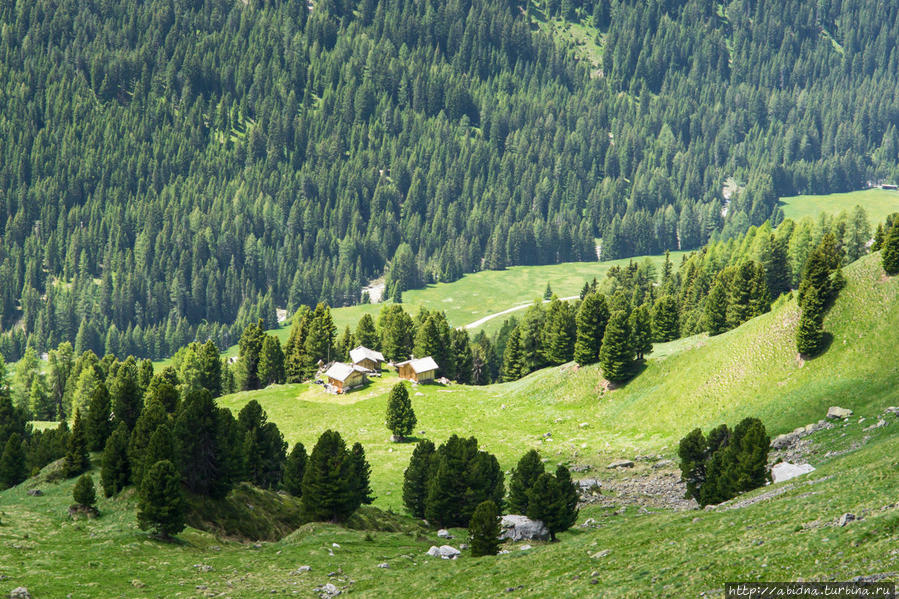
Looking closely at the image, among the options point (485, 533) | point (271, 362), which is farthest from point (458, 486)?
point (271, 362)

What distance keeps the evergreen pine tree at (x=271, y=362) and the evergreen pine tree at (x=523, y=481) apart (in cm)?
8970

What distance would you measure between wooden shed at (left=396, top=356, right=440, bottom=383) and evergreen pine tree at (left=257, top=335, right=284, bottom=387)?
2368 cm

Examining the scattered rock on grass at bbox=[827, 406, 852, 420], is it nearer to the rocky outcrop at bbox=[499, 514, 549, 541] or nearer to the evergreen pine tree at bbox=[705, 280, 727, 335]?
the rocky outcrop at bbox=[499, 514, 549, 541]

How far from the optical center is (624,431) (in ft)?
322

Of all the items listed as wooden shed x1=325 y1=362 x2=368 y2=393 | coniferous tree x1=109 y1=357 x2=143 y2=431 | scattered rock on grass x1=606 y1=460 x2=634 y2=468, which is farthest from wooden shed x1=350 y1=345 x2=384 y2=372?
scattered rock on grass x1=606 y1=460 x2=634 y2=468

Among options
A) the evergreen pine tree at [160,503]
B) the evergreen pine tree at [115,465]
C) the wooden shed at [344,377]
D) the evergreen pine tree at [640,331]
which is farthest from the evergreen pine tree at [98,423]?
the evergreen pine tree at [640,331]

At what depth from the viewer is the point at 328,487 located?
67062 millimetres

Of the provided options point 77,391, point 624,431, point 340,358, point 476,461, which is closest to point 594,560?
point 476,461

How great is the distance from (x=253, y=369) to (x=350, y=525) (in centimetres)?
8809

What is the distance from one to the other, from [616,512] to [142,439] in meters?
41.9

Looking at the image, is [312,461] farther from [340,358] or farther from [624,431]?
[340,358]

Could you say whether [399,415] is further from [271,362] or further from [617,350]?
[271,362]

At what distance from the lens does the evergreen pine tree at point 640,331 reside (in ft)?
358

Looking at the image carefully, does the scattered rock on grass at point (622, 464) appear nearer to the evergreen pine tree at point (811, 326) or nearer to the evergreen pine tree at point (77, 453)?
the evergreen pine tree at point (811, 326)
